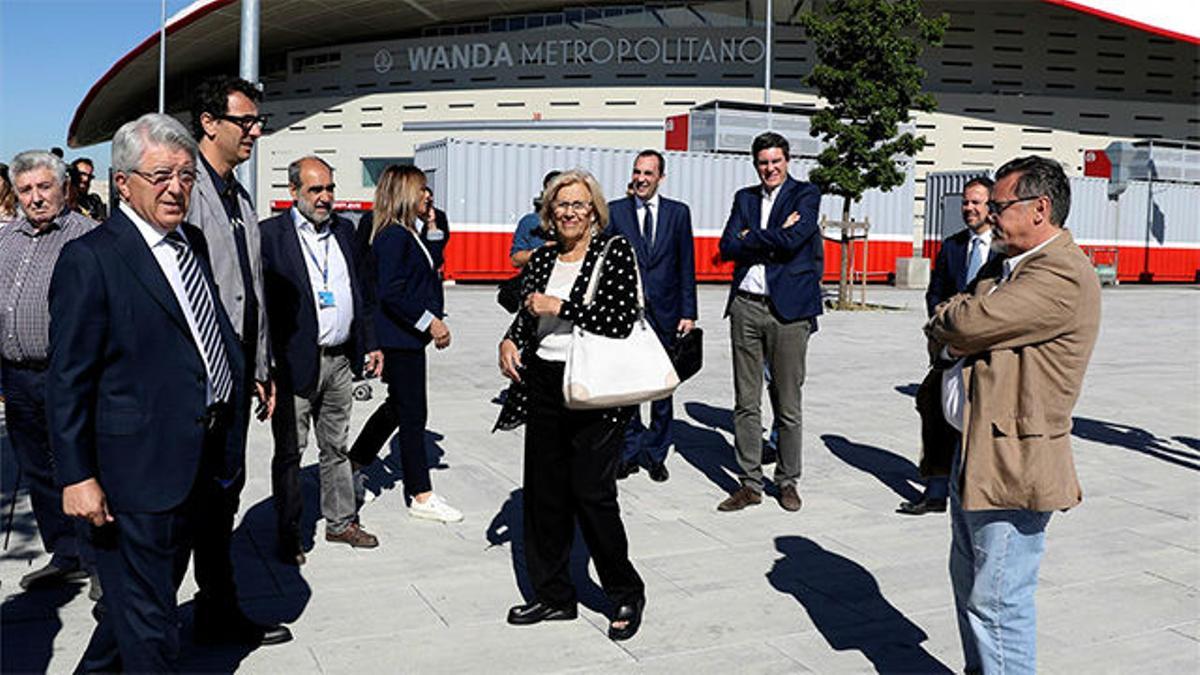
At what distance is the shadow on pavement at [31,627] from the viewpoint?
11.8ft

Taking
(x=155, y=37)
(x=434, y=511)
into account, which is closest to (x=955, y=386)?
(x=434, y=511)

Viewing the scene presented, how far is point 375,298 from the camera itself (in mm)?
5258

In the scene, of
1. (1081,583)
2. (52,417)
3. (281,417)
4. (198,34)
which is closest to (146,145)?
(52,417)

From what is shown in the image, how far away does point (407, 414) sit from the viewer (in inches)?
211

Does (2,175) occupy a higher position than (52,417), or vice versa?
(2,175)

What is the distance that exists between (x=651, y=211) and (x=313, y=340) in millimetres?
2488

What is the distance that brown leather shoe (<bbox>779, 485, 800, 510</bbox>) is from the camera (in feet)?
19.2

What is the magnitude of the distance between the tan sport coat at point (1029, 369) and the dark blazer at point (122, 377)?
2216 mm

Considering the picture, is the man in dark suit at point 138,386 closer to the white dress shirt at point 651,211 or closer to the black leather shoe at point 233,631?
the black leather shoe at point 233,631

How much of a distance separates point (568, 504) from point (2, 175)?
3.90 m

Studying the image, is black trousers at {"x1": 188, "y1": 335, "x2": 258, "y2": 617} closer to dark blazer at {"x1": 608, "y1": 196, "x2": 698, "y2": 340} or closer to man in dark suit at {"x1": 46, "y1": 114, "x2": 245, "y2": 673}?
man in dark suit at {"x1": 46, "y1": 114, "x2": 245, "y2": 673}

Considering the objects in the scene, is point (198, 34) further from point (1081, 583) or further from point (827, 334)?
point (1081, 583)

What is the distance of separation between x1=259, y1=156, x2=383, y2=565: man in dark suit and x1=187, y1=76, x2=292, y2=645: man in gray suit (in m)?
0.58

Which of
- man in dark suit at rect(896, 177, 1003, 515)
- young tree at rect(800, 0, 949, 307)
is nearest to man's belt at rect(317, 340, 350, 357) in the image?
man in dark suit at rect(896, 177, 1003, 515)
